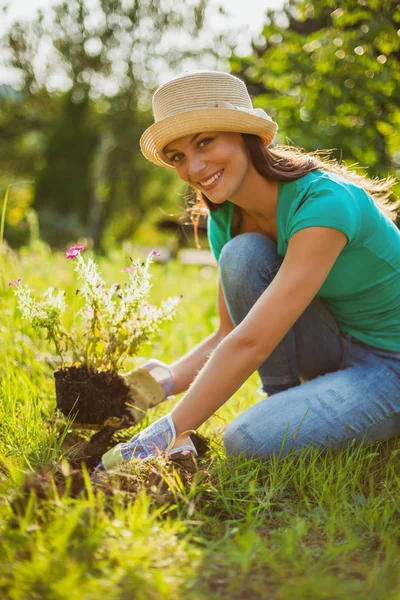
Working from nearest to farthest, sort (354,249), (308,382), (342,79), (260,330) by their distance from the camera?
(260,330) < (354,249) < (308,382) < (342,79)

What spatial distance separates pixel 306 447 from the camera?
197 centimetres

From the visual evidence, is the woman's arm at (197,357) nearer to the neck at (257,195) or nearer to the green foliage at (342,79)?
the neck at (257,195)

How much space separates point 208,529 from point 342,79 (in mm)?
2885

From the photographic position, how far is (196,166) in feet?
6.64

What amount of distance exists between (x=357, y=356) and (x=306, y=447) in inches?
17.3

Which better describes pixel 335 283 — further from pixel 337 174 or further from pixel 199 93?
pixel 199 93

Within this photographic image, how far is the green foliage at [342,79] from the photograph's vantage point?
3.35 meters

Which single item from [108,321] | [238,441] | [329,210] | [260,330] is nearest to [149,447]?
[238,441]

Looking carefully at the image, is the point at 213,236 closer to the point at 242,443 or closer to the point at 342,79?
the point at 242,443

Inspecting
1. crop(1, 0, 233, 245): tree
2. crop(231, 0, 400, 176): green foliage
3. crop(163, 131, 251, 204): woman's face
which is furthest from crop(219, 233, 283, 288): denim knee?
crop(1, 0, 233, 245): tree

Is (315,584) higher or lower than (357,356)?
lower

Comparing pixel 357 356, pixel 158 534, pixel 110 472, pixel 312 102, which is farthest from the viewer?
pixel 312 102

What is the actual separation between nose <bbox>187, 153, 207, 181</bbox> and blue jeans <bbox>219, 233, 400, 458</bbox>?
0.33 metres

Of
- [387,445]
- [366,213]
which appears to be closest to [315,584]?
[387,445]
